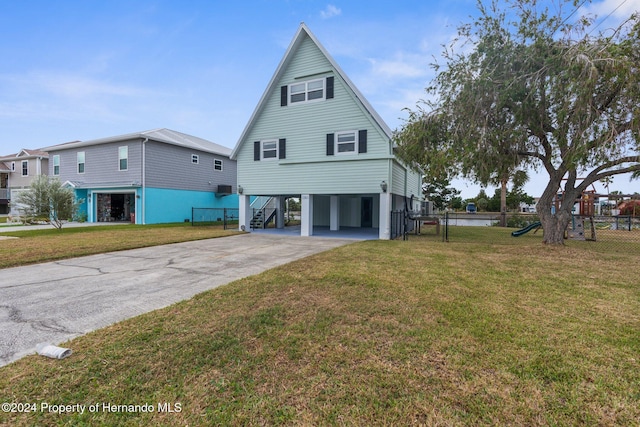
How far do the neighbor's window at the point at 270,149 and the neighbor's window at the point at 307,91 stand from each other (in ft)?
7.70

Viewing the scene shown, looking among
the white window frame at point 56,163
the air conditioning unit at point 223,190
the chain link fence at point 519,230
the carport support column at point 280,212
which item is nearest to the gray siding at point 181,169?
the air conditioning unit at point 223,190

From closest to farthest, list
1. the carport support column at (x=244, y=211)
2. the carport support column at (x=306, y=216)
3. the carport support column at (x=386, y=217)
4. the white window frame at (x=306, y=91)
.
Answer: the carport support column at (x=386, y=217), the white window frame at (x=306, y=91), the carport support column at (x=306, y=216), the carport support column at (x=244, y=211)

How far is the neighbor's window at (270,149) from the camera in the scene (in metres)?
15.6

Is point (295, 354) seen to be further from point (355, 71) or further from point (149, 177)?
point (149, 177)

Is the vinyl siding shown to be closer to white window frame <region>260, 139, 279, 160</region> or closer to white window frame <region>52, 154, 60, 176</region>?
white window frame <region>260, 139, 279, 160</region>

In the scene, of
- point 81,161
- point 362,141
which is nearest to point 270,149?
point 362,141

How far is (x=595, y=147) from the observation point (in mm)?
7973

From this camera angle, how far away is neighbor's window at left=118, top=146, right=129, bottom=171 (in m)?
20.5

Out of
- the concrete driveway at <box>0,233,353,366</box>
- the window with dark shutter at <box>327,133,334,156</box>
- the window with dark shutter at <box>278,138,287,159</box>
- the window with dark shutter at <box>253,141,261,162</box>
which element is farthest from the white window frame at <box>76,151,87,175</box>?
the window with dark shutter at <box>327,133,334,156</box>

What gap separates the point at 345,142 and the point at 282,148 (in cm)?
345

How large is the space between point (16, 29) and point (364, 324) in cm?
1991

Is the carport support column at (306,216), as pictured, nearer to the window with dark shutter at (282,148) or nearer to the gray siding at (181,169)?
the window with dark shutter at (282,148)

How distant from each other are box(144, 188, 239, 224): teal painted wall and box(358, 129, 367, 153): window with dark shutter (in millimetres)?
15164

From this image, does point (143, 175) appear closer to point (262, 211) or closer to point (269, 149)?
point (262, 211)
